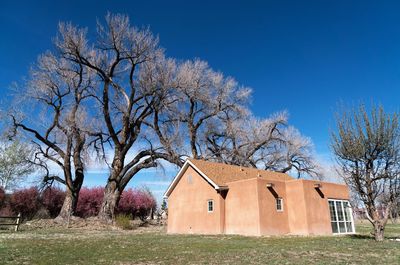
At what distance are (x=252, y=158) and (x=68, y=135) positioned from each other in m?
19.4

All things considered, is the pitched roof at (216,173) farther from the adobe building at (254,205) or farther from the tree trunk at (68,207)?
the tree trunk at (68,207)

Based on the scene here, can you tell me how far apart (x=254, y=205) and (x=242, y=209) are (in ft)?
3.43

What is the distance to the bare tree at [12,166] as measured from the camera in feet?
97.5

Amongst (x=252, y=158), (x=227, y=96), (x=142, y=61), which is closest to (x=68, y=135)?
(x=142, y=61)

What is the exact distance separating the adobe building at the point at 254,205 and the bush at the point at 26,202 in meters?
17.8

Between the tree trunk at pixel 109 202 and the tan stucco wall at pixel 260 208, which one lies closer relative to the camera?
the tan stucco wall at pixel 260 208

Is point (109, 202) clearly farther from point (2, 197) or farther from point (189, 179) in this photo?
point (2, 197)

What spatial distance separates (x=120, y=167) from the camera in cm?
2723

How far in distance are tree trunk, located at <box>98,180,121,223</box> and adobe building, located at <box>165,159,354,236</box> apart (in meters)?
5.84

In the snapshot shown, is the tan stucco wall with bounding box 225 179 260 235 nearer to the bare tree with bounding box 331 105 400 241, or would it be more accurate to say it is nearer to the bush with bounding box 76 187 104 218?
the bare tree with bounding box 331 105 400 241

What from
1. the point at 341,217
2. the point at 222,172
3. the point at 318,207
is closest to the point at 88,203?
the point at 222,172

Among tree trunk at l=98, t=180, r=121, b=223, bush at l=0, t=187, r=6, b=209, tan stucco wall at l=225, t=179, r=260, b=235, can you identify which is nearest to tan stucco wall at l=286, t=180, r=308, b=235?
tan stucco wall at l=225, t=179, r=260, b=235

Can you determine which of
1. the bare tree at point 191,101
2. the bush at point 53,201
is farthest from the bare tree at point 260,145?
the bush at point 53,201

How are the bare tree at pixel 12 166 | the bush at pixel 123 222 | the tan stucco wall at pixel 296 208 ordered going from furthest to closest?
the bare tree at pixel 12 166 → the bush at pixel 123 222 → the tan stucco wall at pixel 296 208
